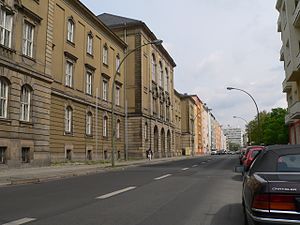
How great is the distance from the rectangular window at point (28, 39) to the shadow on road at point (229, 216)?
20537 mm

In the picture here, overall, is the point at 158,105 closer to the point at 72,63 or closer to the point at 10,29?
the point at 72,63

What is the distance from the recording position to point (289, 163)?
16.6 feet

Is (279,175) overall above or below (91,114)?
below

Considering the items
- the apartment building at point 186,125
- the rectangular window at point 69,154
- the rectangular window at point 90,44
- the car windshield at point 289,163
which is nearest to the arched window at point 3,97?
the rectangular window at point 69,154

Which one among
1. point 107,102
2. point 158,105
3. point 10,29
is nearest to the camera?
point 10,29

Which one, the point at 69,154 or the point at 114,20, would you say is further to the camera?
the point at 114,20

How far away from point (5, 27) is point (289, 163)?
2229 centimetres

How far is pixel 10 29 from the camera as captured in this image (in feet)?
78.8

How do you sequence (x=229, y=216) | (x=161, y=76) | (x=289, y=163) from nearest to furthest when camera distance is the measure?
(x=289, y=163) < (x=229, y=216) < (x=161, y=76)

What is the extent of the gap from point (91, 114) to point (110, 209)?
31.3 metres

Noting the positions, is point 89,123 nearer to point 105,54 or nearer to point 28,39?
point 105,54

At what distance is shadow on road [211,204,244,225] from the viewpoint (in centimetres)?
694

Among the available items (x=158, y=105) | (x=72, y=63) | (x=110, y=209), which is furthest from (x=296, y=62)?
(x=158, y=105)

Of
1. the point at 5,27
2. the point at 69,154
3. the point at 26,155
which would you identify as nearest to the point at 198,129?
the point at 69,154
